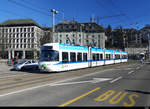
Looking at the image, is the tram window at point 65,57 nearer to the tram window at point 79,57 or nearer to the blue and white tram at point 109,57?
the tram window at point 79,57

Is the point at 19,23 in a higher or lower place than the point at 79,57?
higher

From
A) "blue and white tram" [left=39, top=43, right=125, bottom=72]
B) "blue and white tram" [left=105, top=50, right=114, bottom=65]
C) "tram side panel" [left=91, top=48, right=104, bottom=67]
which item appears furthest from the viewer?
"blue and white tram" [left=105, top=50, right=114, bottom=65]

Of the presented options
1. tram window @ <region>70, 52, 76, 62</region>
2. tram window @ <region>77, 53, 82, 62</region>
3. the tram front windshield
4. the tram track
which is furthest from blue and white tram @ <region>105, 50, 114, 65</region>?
the tram track

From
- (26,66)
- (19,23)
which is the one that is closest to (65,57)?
(26,66)

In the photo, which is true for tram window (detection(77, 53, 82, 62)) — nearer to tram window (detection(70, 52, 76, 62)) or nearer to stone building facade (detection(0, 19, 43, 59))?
tram window (detection(70, 52, 76, 62))

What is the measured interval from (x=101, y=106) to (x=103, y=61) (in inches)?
823

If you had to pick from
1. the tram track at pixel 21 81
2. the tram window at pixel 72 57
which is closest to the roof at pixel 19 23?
the tram window at pixel 72 57

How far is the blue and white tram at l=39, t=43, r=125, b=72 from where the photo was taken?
14.8 metres

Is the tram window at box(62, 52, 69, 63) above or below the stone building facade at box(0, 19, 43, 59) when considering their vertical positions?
below

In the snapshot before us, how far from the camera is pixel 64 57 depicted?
15.9m

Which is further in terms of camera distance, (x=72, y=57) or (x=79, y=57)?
(x=79, y=57)

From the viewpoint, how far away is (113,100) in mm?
5789

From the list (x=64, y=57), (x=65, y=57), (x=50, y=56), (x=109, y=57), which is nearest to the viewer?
(x=50, y=56)

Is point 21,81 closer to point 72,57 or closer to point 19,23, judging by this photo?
point 72,57
